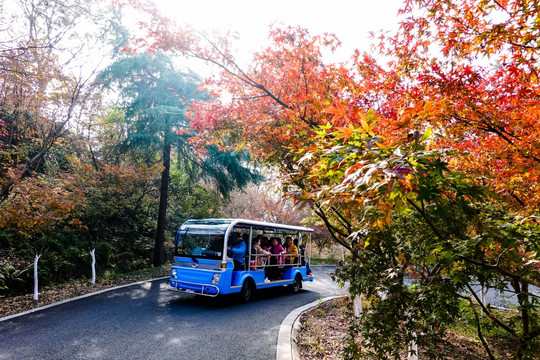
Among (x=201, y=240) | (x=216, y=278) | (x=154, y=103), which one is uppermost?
(x=154, y=103)

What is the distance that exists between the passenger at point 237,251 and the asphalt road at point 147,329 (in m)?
1.09

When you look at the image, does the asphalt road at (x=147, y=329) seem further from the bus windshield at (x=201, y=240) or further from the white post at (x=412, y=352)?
the white post at (x=412, y=352)

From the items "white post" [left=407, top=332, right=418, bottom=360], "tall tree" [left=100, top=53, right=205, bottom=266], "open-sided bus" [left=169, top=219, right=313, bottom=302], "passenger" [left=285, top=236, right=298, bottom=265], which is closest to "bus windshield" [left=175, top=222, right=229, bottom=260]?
"open-sided bus" [left=169, top=219, right=313, bottom=302]

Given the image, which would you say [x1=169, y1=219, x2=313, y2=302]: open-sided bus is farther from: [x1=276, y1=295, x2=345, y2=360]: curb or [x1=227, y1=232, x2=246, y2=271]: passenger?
[x1=276, y1=295, x2=345, y2=360]: curb

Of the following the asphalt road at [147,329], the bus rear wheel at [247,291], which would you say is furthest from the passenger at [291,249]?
the bus rear wheel at [247,291]

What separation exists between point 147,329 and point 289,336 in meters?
2.77

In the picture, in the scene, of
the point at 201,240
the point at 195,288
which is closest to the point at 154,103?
the point at 201,240

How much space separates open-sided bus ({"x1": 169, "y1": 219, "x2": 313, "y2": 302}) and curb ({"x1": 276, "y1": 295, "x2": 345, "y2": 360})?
5.57 feet

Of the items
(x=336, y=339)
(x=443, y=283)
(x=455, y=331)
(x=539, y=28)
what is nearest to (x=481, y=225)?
(x=443, y=283)

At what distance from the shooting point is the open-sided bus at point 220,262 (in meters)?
8.26

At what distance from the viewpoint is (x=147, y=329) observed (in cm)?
616

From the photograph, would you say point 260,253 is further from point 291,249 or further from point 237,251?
point 291,249

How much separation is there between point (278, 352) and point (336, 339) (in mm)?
1628

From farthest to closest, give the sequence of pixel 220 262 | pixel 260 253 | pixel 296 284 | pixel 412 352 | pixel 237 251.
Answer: pixel 296 284
pixel 260 253
pixel 237 251
pixel 220 262
pixel 412 352
